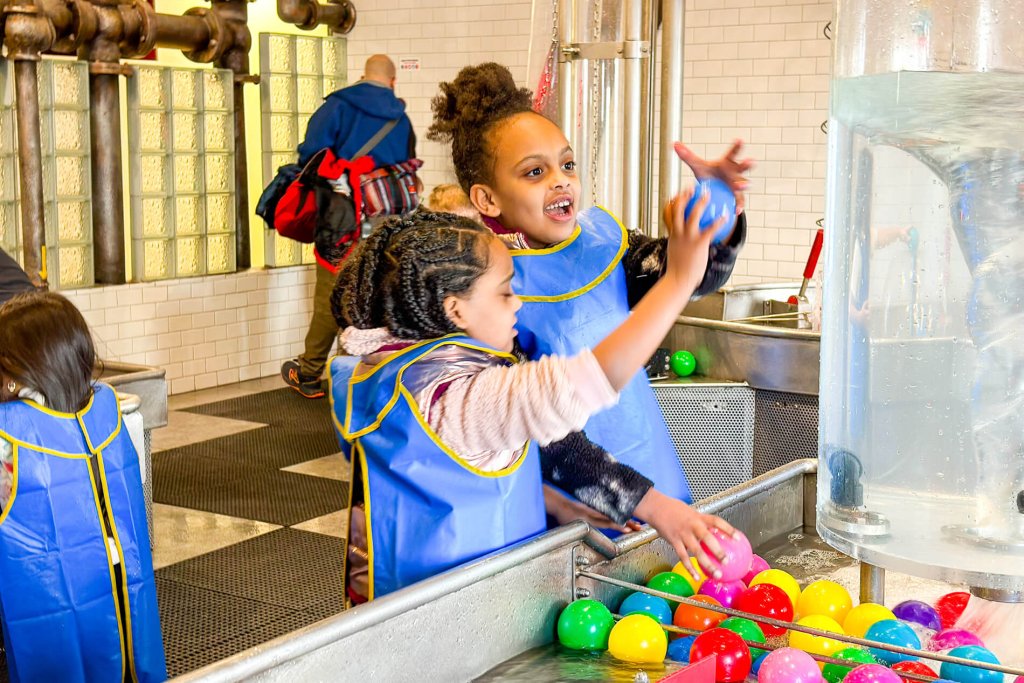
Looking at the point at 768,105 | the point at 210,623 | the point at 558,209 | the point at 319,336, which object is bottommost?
the point at 210,623

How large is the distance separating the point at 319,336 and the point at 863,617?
547 centimetres

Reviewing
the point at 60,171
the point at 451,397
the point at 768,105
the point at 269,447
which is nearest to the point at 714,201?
the point at 451,397

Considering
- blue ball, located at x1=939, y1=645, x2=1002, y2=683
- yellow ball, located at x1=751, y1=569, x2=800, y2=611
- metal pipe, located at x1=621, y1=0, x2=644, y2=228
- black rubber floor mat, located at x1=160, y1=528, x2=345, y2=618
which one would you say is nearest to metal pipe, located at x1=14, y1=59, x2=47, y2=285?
black rubber floor mat, located at x1=160, y1=528, x2=345, y2=618

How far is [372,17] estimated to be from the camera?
8227 mm

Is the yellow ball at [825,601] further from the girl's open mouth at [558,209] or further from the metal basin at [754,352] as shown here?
the metal basin at [754,352]

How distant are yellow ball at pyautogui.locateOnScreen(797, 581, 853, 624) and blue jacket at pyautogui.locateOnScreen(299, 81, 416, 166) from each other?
492cm

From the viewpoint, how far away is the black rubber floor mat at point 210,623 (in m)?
3.54

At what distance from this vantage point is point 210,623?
3811 millimetres

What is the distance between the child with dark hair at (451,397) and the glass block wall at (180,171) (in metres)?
5.21

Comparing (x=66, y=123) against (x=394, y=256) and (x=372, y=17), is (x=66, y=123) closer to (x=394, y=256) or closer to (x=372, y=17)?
(x=372, y=17)

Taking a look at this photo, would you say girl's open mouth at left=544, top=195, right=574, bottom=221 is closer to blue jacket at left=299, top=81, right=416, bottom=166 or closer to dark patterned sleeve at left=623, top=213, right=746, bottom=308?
dark patterned sleeve at left=623, top=213, right=746, bottom=308

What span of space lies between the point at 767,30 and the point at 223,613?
448cm

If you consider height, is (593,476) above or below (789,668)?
above

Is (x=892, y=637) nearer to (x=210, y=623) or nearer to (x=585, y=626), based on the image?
(x=585, y=626)
